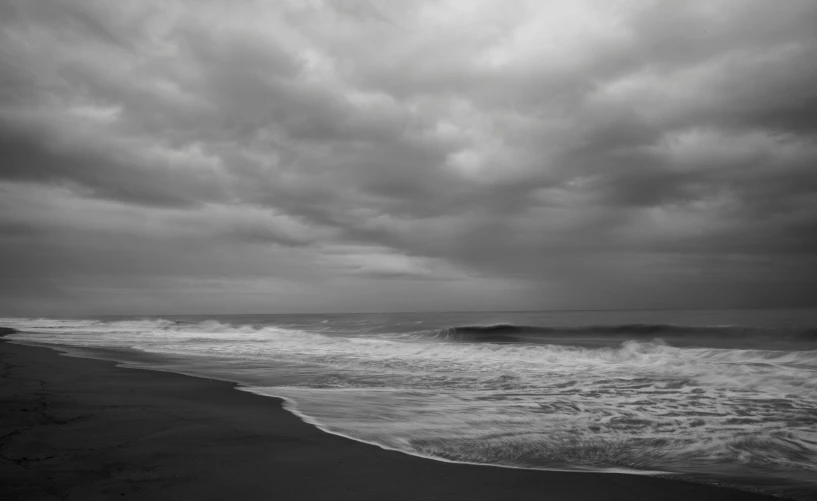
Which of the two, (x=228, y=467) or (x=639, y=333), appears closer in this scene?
(x=228, y=467)

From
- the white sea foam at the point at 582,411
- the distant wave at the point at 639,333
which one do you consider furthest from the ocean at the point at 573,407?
the distant wave at the point at 639,333

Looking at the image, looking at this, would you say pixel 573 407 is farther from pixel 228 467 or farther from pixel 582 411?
pixel 228 467

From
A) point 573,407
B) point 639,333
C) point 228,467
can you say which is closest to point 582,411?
point 573,407

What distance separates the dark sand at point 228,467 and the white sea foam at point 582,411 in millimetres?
536

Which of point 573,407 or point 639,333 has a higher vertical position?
point 573,407

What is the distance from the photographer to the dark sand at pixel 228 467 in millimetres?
3943

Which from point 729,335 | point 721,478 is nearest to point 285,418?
point 721,478

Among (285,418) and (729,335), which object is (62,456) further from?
(729,335)

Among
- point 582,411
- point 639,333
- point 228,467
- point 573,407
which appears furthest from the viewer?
point 639,333

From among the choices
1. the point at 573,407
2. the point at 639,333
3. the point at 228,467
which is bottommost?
the point at 639,333

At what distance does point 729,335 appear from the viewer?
26625 mm

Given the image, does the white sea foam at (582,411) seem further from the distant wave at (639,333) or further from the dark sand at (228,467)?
the distant wave at (639,333)

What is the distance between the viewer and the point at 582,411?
24.2 ft

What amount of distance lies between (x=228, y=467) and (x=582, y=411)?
17.6 ft
